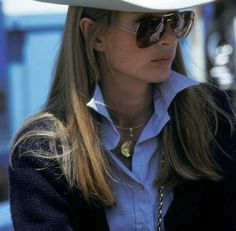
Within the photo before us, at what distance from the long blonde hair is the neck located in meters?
0.06

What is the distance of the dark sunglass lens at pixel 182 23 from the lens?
7.16 feet

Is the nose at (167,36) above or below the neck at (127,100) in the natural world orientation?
above

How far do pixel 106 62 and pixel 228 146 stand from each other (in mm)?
490

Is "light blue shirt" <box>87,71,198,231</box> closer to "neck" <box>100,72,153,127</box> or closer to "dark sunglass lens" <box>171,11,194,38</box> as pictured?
"neck" <box>100,72,153,127</box>

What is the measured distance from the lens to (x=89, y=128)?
2238mm

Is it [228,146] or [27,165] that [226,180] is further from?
[27,165]

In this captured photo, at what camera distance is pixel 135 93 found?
232 cm

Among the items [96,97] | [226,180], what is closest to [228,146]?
[226,180]

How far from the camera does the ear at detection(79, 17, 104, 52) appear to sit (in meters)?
2.27

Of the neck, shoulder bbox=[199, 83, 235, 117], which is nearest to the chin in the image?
the neck

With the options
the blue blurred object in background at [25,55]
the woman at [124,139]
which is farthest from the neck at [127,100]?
the blue blurred object in background at [25,55]

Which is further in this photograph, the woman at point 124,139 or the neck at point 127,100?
the neck at point 127,100

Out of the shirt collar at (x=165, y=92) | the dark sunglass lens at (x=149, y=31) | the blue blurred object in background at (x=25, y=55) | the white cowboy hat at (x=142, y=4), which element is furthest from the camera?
the blue blurred object in background at (x=25, y=55)

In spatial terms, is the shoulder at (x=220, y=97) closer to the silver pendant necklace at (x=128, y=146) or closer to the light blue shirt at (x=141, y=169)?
the light blue shirt at (x=141, y=169)
